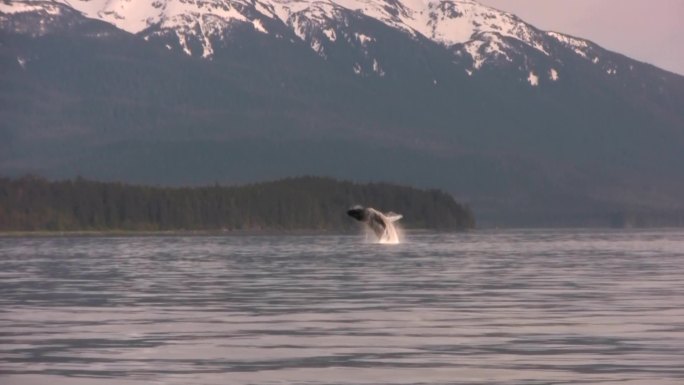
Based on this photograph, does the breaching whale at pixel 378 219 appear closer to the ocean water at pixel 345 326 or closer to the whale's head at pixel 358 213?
the whale's head at pixel 358 213

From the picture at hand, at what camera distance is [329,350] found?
4091 centimetres

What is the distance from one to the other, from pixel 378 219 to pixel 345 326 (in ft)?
294

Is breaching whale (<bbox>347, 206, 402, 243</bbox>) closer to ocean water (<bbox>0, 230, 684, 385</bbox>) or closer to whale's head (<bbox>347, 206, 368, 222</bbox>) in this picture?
whale's head (<bbox>347, 206, 368, 222</bbox>)

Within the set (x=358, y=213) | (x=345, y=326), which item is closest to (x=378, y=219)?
(x=358, y=213)

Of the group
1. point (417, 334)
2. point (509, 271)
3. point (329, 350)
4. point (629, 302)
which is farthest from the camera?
point (509, 271)

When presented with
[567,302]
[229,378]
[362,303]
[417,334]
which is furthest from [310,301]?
[229,378]

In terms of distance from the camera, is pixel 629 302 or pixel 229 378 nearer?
pixel 229 378

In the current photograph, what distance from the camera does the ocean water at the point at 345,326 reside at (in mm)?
36906

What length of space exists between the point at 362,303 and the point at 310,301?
1.78 metres

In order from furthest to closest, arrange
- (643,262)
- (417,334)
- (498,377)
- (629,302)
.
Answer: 1. (643,262)
2. (629,302)
3. (417,334)
4. (498,377)

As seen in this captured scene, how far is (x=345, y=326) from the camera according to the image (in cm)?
4697

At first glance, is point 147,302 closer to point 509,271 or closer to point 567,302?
point 567,302

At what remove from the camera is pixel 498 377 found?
3584 centimetres

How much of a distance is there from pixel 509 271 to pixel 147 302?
25.8 m
